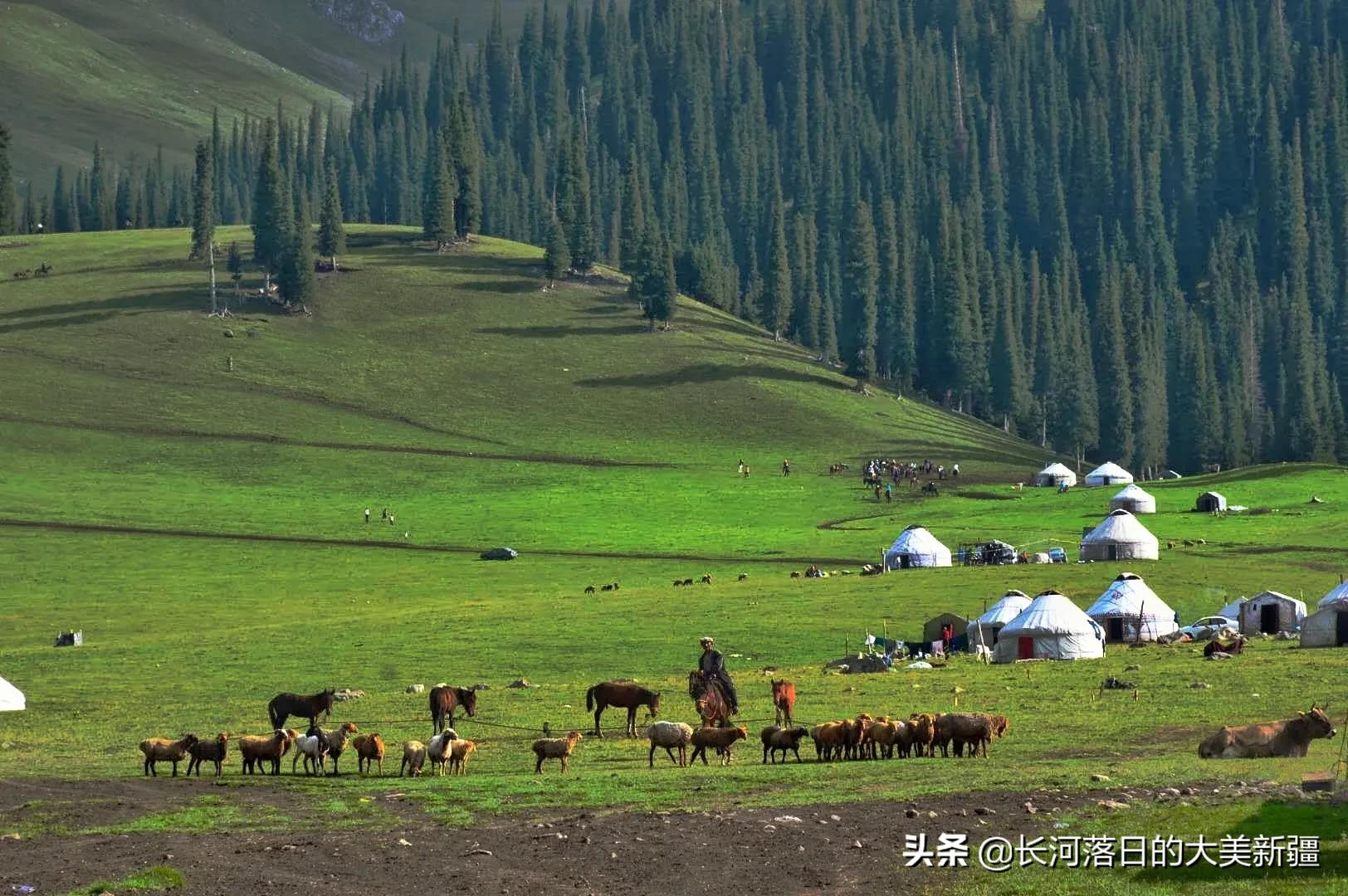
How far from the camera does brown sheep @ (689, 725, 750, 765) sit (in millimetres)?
40156

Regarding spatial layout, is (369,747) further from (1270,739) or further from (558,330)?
(558,330)

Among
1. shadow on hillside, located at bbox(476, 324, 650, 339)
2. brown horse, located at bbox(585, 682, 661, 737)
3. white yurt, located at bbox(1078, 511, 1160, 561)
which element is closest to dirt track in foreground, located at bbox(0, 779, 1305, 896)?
brown horse, located at bbox(585, 682, 661, 737)

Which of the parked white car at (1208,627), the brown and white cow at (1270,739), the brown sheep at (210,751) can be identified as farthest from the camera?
the parked white car at (1208,627)

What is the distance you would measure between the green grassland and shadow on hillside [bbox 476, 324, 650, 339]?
0.55m

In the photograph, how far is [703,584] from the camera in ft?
303

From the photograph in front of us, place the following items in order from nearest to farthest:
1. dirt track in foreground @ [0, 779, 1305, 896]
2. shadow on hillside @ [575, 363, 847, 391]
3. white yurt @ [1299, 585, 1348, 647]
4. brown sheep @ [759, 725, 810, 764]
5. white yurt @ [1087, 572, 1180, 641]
Answer: dirt track in foreground @ [0, 779, 1305, 896], brown sheep @ [759, 725, 810, 764], white yurt @ [1299, 585, 1348, 647], white yurt @ [1087, 572, 1180, 641], shadow on hillside @ [575, 363, 847, 391]

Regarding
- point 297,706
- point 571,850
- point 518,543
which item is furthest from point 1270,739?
point 518,543

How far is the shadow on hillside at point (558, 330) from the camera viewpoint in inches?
7475

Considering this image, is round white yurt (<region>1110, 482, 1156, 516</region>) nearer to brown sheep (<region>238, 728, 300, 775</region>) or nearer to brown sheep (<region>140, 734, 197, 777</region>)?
brown sheep (<region>238, 728, 300, 775</region>)

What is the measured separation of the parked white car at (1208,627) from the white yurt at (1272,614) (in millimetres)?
774

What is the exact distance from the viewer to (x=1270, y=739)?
36969mm

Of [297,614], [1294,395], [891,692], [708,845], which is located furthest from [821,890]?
[1294,395]

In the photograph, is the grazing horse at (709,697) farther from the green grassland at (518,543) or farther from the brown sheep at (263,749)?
the brown sheep at (263,749)

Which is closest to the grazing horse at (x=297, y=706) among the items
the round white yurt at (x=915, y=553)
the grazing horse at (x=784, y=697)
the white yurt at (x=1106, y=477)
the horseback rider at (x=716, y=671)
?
the horseback rider at (x=716, y=671)
